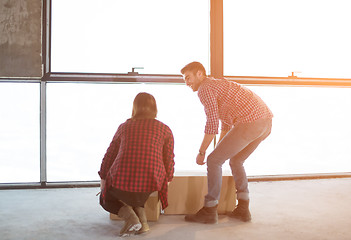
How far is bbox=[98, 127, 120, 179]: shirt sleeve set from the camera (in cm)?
262

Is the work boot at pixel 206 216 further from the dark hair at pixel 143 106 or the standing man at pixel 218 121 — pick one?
the dark hair at pixel 143 106

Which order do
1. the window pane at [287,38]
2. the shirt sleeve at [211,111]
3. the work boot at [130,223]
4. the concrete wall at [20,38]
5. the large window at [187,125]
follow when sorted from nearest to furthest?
1. the work boot at [130,223]
2. the shirt sleeve at [211,111]
3. the concrete wall at [20,38]
4. the large window at [187,125]
5. the window pane at [287,38]

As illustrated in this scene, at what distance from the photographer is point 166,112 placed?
4184 mm

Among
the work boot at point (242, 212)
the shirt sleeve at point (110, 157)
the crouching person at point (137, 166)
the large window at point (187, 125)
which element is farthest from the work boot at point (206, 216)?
the large window at point (187, 125)

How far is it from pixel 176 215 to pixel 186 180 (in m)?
0.28

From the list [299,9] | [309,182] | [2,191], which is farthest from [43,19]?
[309,182]

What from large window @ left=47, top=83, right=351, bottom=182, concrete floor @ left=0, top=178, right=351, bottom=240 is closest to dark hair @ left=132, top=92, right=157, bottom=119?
concrete floor @ left=0, top=178, right=351, bottom=240

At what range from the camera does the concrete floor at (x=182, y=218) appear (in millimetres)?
2508

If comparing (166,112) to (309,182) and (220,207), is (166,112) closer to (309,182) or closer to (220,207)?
(220,207)

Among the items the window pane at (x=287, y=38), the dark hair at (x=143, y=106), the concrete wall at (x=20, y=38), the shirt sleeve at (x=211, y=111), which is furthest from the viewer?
the window pane at (x=287, y=38)

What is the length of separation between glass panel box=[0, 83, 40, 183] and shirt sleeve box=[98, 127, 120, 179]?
64.1 inches

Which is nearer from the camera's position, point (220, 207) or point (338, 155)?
point (220, 207)

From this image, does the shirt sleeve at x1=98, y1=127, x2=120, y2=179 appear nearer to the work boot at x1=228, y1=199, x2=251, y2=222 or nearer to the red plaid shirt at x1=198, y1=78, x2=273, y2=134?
the red plaid shirt at x1=198, y1=78, x2=273, y2=134

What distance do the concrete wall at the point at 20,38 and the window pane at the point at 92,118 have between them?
288 mm
